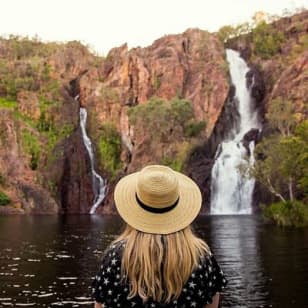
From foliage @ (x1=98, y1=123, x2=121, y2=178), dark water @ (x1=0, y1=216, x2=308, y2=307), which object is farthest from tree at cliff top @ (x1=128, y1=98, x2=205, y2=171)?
dark water @ (x1=0, y1=216, x2=308, y2=307)

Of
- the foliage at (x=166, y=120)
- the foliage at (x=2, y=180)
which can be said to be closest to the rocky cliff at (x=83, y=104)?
the foliage at (x=2, y=180)

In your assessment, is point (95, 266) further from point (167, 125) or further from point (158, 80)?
point (158, 80)

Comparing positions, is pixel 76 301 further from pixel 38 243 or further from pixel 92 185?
pixel 92 185

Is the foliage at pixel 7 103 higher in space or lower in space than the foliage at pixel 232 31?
lower

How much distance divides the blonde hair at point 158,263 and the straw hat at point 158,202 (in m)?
0.09

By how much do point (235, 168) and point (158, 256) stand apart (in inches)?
3162

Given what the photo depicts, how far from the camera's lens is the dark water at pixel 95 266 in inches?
844

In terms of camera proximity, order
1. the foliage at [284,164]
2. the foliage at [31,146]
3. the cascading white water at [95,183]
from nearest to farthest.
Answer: the foliage at [284,164] < the cascading white water at [95,183] < the foliage at [31,146]

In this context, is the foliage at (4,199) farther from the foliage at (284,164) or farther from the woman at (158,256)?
the woman at (158,256)

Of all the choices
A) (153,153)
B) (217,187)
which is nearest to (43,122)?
(153,153)

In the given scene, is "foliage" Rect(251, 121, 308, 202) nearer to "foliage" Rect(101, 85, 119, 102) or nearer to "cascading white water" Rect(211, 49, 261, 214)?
"cascading white water" Rect(211, 49, 261, 214)

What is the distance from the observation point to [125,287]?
484 centimetres

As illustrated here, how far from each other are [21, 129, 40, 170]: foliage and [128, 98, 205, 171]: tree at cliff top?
57.9 feet

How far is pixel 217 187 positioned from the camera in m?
85.7
